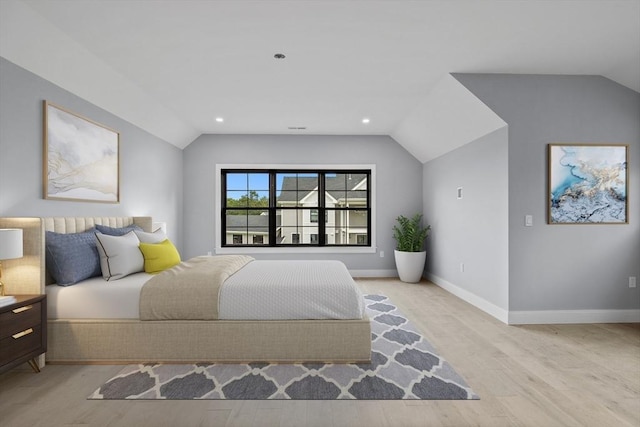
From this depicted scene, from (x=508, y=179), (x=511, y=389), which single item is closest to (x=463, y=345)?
(x=511, y=389)

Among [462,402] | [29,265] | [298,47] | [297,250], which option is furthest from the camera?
[297,250]

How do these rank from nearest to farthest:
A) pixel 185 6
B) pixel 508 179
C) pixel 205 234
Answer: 1. pixel 185 6
2. pixel 508 179
3. pixel 205 234

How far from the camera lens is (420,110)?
4172mm

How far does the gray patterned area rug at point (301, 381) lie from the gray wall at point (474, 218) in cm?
157

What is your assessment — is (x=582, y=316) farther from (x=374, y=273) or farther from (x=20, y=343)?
(x=20, y=343)

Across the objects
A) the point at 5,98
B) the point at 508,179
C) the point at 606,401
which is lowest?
the point at 606,401

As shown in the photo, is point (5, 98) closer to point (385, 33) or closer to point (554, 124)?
point (385, 33)

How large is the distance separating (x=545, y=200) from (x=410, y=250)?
221 centimetres

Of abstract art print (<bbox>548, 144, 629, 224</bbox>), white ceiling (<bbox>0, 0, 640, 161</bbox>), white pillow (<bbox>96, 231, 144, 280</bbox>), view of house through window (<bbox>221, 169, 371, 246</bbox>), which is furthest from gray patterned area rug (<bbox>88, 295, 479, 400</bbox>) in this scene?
view of house through window (<bbox>221, 169, 371, 246</bbox>)

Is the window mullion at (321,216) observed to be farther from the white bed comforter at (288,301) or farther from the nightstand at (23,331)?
the nightstand at (23,331)

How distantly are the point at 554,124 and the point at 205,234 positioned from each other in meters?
5.11

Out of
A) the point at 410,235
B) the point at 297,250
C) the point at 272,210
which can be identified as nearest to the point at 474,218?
the point at 410,235

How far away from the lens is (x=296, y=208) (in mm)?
5684

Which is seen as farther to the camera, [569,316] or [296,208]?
[296,208]
